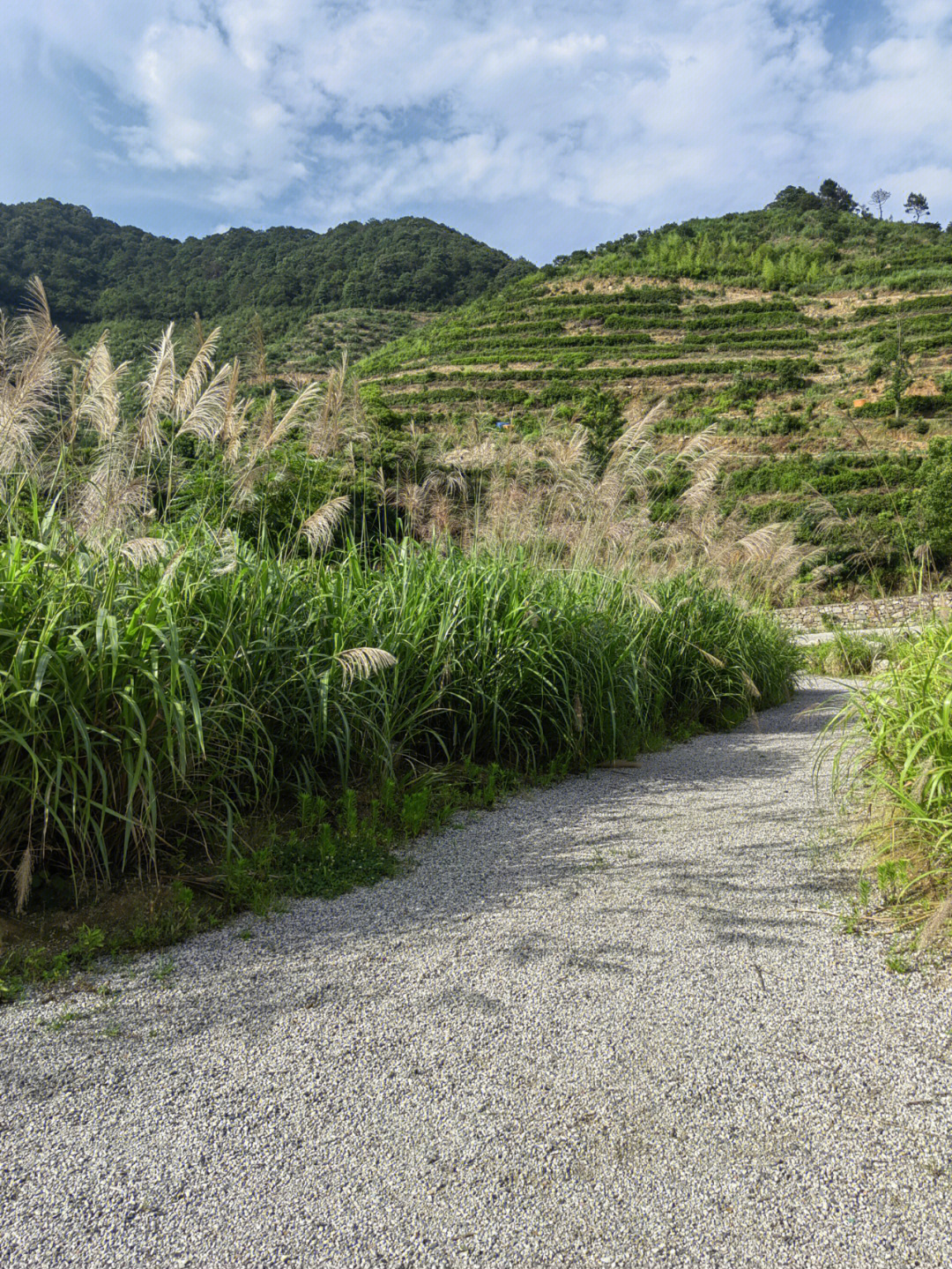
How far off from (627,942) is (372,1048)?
872 millimetres

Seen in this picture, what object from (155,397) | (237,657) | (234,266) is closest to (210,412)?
(155,397)

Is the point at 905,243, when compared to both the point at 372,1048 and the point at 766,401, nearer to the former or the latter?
the point at 766,401

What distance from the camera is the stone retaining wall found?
3.82m

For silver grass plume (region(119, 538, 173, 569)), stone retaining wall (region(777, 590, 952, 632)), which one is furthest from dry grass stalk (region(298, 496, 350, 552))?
stone retaining wall (region(777, 590, 952, 632))

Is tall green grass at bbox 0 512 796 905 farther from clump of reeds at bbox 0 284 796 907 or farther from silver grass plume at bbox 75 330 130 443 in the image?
silver grass plume at bbox 75 330 130 443

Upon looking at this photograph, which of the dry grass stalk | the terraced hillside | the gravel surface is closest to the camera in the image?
the gravel surface

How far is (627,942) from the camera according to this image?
7.49ft

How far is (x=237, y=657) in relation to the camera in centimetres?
289

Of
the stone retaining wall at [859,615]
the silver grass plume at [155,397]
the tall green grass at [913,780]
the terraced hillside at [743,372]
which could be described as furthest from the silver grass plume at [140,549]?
the terraced hillside at [743,372]

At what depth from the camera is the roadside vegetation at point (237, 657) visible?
233 cm

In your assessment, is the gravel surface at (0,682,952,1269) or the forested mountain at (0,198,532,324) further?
the forested mountain at (0,198,532,324)

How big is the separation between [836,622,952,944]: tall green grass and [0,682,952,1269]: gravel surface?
265 mm

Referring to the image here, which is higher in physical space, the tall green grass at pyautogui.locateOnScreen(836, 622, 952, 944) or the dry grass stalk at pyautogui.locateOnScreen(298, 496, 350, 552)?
the dry grass stalk at pyautogui.locateOnScreen(298, 496, 350, 552)

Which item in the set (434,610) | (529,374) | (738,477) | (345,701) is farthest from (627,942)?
(529,374)
